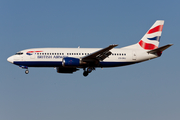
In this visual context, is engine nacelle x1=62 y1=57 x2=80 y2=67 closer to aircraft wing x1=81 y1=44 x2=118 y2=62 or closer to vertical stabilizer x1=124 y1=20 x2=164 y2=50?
aircraft wing x1=81 y1=44 x2=118 y2=62

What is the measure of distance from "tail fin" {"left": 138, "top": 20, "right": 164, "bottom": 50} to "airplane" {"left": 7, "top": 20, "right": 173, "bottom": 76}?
4.79 feet

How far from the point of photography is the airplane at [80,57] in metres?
53.3

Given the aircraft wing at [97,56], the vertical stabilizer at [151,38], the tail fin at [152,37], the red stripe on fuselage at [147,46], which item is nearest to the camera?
the aircraft wing at [97,56]

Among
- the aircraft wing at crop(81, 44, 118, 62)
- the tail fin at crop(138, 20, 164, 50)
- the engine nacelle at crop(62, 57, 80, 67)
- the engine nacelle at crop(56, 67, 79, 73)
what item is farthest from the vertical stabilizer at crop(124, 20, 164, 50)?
the engine nacelle at crop(62, 57, 80, 67)

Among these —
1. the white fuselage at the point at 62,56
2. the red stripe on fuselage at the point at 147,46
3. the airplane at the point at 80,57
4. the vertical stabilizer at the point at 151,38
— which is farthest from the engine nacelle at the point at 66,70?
the red stripe on fuselage at the point at 147,46

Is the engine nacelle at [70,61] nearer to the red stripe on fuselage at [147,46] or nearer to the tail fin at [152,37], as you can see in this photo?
the red stripe on fuselage at [147,46]

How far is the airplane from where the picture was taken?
5330 cm

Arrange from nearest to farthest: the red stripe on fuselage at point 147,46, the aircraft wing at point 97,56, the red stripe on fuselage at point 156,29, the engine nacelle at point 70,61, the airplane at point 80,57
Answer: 1. the aircraft wing at point 97,56
2. the engine nacelle at point 70,61
3. the airplane at point 80,57
4. the red stripe on fuselage at point 147,46
5. the red stripe on fuselage at point 156,29

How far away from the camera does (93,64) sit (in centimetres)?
5466

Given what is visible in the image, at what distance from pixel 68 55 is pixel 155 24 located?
60.3ft

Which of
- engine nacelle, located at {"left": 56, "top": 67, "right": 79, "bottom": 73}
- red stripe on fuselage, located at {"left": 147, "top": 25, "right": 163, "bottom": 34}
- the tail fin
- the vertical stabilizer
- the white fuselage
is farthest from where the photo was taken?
red stripe on fuselage, located at {"left": 147, "top": 25, "right": 163, "bottom": 34}

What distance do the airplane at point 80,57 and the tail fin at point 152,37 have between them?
146 cm

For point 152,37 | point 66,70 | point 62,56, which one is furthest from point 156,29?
point 62,56

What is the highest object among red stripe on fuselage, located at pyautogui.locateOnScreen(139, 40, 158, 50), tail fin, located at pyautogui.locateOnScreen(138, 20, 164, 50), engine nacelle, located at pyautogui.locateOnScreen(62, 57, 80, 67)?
tail fin, located at pyautogui.locateOnScreen(138, 20, 164, 50)
